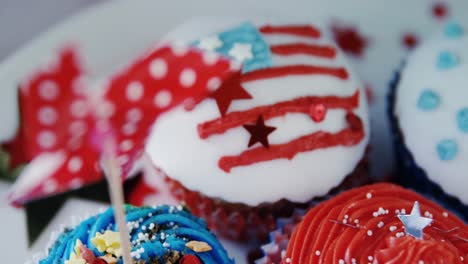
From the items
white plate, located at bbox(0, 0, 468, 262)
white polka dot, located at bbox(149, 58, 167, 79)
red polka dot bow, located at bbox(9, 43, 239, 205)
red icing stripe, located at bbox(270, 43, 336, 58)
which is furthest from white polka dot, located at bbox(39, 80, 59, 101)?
white plate, located at bbox(0, 0, 468, 262)

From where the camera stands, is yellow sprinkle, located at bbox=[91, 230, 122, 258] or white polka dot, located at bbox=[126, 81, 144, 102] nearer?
white polka dot, located at bbox=[126, 81, 144, 102]

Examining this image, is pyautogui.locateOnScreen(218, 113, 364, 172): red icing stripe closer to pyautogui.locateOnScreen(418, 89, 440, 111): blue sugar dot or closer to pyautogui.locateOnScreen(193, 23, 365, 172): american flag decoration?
pyautogui.locateOnScreen(193, 23, 365, 172): american flag decoration

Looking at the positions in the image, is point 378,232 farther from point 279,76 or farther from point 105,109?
point 105,109

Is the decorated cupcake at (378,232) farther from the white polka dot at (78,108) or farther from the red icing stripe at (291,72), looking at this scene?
the white polka dot at (78,108)

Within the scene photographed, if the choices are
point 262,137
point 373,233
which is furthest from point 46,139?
point 373,233

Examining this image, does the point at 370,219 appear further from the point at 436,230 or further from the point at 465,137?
the point at 465,137

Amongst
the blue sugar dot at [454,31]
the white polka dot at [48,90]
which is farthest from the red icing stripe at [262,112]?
the white polka dot at [48,90]

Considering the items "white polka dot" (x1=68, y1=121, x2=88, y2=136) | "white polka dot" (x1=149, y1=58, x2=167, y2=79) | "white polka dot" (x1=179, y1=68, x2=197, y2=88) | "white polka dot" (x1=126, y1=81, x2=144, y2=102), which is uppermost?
"white polka dot" (x1=149, y1=58, x2=167, y2=79)
